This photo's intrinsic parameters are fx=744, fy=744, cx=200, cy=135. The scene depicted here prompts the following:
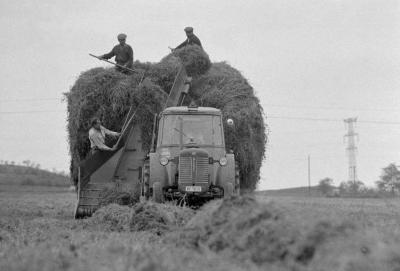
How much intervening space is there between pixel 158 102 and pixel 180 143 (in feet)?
5.18

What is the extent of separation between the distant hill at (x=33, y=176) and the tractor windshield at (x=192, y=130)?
31303mm

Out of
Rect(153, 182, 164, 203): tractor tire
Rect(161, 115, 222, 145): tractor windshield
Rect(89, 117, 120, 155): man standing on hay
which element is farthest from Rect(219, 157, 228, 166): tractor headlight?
Rect(89, 117, 120, 155): man standing on hay

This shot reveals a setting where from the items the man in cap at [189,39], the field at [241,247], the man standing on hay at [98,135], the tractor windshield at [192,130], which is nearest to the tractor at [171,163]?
the tractor windshield at [192,130]

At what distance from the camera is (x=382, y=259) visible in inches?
234

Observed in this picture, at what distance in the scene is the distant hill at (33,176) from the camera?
1852 inches

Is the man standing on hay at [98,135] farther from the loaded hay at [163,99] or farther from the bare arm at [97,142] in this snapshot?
the loaded hay at [163,99]

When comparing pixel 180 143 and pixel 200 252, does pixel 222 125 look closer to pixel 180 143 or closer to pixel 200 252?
pixel 180 143

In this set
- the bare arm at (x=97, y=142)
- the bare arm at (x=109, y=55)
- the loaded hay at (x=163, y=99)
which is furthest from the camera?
the bare arm at (x=109, y=55)

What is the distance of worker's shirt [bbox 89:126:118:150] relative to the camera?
15945mm

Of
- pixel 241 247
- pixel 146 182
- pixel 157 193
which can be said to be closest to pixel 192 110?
pixel 146 182

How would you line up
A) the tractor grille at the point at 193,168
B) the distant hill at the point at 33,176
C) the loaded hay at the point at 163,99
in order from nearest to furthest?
1. the tractor grille at the point at 193,168
2. the loaded hay at the point at 163,99
3. the distant hill at the point at 33,176

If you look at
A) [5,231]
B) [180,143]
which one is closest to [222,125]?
[180,143]

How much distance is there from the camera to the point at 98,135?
632 inches

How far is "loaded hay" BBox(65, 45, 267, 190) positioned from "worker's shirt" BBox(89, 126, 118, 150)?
617mm
